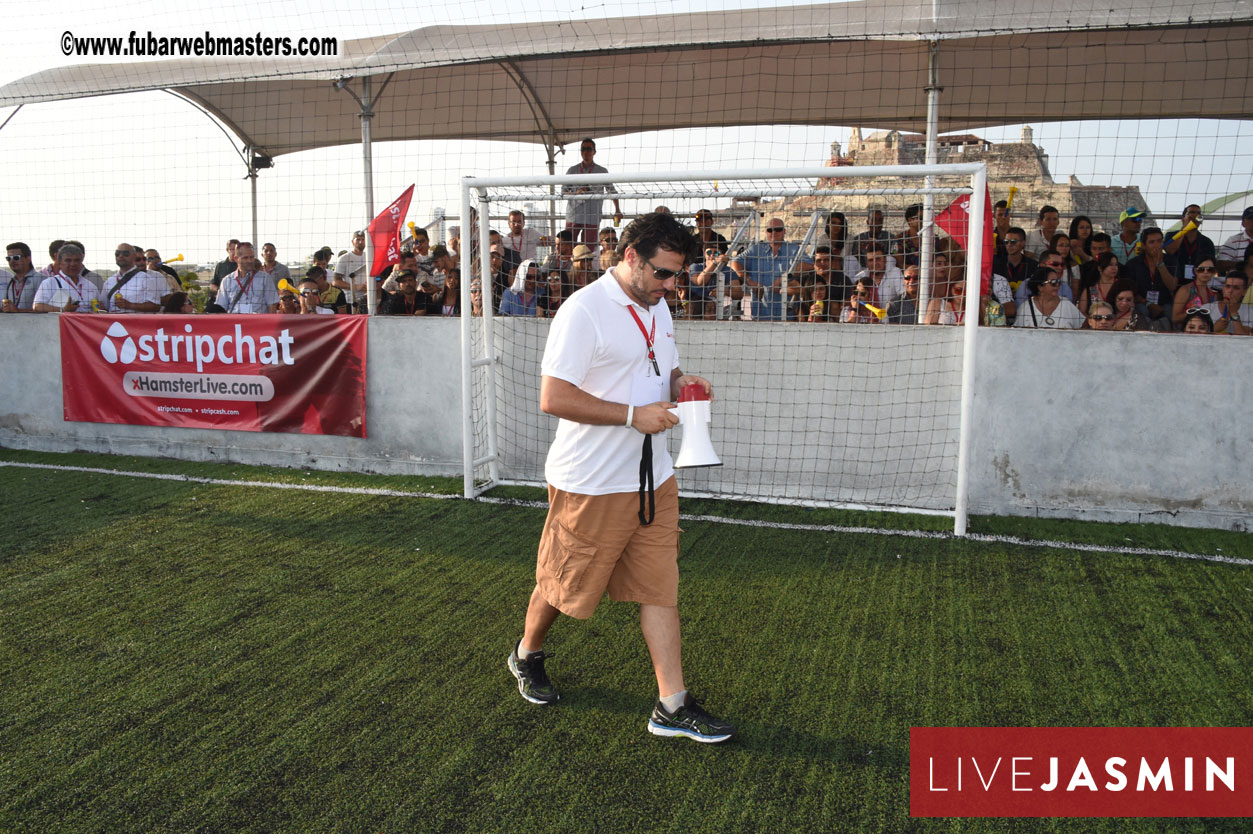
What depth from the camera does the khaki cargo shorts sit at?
11.2 ft

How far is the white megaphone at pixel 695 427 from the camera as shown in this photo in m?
3.33

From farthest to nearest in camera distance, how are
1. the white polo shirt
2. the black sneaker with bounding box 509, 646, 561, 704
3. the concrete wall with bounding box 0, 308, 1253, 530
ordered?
the concrete wall with bounding box 0, 308, 1253, 530 → the black sneaker with bounding box 509, 646, 561, 704 → the white polo shirt

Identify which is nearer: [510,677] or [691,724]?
[691,724]

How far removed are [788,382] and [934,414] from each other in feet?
3.38

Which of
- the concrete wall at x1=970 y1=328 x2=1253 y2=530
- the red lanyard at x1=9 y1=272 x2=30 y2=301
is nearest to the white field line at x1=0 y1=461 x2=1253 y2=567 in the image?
the concrete wall at x1=970 y1=328 x2=1253 y2=530

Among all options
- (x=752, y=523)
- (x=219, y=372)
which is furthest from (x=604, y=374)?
(x=219, y=372)

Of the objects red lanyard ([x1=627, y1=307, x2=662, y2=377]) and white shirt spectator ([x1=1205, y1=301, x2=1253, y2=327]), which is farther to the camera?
white shirt spectator ([x1=1205, y1=301, x2=1253, y2=327])

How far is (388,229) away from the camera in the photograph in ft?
25.2

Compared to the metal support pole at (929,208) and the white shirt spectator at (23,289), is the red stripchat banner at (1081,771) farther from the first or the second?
the white shirt spectator at (23,289)

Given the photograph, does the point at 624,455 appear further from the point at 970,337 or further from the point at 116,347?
the point at 116,347

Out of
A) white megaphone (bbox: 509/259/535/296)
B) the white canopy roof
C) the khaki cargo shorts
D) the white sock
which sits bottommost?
the white sock

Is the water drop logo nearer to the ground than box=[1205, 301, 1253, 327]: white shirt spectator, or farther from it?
nearer to the ground

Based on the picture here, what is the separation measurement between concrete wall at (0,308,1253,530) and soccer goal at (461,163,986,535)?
0.05 feet

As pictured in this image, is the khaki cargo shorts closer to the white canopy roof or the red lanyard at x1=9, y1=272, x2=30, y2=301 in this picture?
the white canopy roof
